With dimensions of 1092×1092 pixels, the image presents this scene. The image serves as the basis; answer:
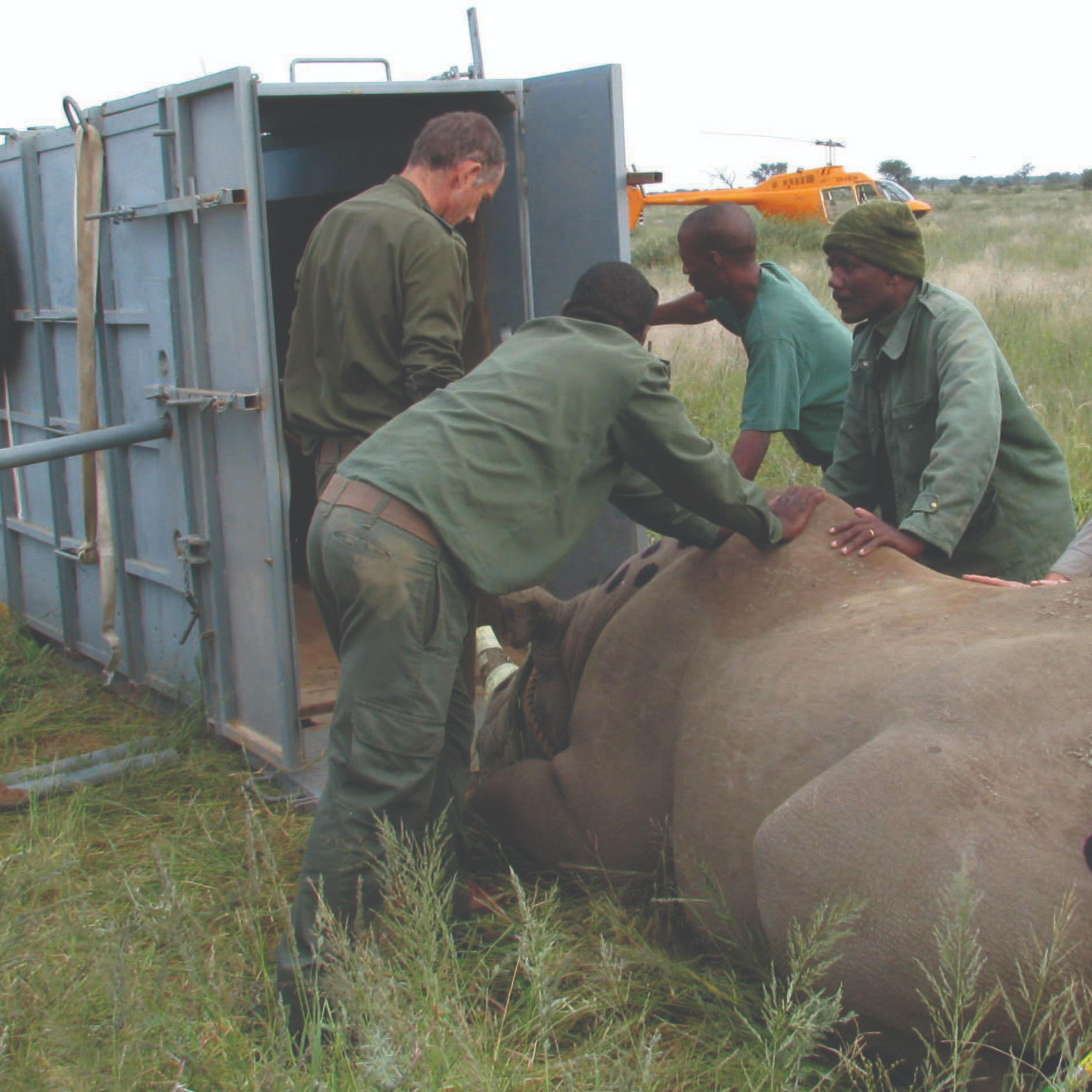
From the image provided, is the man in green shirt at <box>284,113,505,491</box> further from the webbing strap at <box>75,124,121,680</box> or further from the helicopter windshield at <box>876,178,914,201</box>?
the helicopter windshield at <box>876,178,914,201</box>

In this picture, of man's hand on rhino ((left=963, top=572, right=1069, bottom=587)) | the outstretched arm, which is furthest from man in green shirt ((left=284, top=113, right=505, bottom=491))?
A: man's hand on rhino ((left=963, top=572, right=1069, bottom=587))

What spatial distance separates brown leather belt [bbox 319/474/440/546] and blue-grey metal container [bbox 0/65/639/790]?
1.35 metres

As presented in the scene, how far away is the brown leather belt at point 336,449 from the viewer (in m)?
4.55

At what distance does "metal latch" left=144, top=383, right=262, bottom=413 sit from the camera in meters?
4.58

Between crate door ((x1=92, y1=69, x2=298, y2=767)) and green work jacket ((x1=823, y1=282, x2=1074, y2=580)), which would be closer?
green work jacket ((x1=823, y1=282, x2=1074, y2=580))

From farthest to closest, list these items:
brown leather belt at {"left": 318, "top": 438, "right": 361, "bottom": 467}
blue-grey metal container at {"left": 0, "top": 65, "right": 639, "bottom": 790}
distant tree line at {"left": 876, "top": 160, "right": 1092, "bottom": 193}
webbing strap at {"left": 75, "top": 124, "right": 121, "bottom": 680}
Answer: distant tree line at {"left": 876, "top": 160, "right": 1092, "bottom": 193}
webbing strap at {"left": 75, "top": 124, "right": 121, "bottom": 680}
blue-grey metal container at {"left": 0, "top": 65, "right": 639, "bottom": 790}
brown leather belt at {"left": 318, "top": 438, "right": 361, "bottom": 467}

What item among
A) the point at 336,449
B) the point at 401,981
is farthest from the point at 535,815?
the point at 336,449

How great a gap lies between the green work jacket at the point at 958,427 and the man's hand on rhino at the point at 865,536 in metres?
0.38

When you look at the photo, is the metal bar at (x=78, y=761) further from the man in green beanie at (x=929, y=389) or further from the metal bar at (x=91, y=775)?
the man in green beanie at (x=929, y=389)

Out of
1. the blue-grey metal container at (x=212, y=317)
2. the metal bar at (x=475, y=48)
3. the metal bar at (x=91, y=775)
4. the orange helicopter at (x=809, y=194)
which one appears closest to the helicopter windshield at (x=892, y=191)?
the orange helicopter at (x=809, y=194)

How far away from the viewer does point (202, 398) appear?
16.0 feet

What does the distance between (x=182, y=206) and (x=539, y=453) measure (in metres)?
2.13

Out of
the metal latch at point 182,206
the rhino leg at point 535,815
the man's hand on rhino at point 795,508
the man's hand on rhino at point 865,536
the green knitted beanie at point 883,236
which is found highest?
the metal latch at point 182,206

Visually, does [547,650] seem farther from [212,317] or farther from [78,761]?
[78,761]
